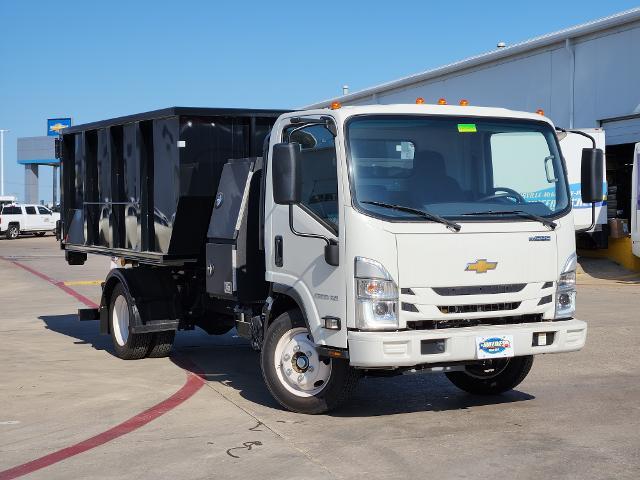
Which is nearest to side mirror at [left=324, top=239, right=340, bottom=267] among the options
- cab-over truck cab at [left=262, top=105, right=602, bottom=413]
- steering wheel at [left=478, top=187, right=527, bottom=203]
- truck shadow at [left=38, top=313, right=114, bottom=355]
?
cab-over truck cab at [left=262, top=105, right=602, bottom=413]

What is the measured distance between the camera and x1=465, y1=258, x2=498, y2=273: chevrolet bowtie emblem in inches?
291

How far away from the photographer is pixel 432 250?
286 inches

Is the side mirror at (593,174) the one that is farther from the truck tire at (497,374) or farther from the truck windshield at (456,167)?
the truck tire at (497,374)

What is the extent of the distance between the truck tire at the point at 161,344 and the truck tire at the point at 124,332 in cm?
5

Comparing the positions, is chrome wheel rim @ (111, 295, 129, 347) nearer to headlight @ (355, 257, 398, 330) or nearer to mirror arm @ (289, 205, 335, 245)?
mirror arm @ (289, 205, 335, 245)

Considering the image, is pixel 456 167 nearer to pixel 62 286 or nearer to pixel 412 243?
pixel 412 243

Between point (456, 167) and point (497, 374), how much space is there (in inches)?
81.3

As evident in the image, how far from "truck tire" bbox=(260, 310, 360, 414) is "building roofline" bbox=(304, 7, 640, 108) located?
18906 mm

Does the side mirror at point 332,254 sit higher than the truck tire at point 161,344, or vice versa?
the side mirror at point 332,254

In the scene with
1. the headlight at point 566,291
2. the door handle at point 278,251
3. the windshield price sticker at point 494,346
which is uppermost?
the door handle at point 278,251

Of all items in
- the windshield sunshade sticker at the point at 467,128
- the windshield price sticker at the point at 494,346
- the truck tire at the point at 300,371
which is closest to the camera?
the windshield price sticker at the point at 494,346

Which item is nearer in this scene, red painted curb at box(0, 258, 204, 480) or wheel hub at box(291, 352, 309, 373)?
red painted curb at box(0, 258, 204, 480)

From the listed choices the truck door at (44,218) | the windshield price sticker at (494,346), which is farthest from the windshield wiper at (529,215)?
the truck door at (44,218)

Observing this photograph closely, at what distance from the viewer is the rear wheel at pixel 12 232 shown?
50.4 meters
